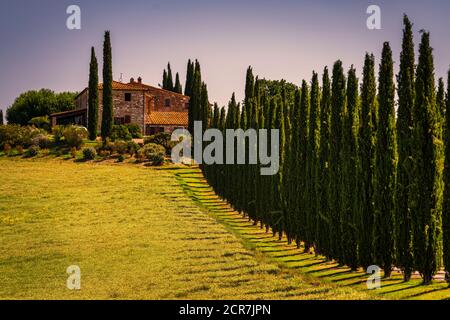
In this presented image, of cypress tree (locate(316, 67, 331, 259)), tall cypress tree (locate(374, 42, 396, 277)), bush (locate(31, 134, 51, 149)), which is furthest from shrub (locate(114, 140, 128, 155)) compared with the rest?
tall cypress tree (locate(374, 42, 396, 277))

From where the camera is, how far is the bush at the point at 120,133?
63.1 m

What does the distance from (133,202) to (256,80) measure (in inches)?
821

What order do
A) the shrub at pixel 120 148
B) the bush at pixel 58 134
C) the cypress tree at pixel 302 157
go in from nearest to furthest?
the cypress tree at pixel 302 157
the shrub at pixel 120 148
the bush at pixel 58 134

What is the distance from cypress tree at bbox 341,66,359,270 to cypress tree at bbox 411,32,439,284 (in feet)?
9.27

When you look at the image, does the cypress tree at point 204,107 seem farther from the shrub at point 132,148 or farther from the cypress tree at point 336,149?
the cypress tree at point 336,149

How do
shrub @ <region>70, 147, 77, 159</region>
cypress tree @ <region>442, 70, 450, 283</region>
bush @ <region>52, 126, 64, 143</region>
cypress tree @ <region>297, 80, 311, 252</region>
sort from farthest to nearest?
bush @ <region>52, 126, 64, 143</region>, shrub @ <region>70, 147, 77, 159</region>, cypress tree @ <region>297, 80, 311, 252</region>, cypress tree @ <region>442, 70, 450, 283</region>

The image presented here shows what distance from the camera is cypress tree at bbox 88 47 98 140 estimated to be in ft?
210

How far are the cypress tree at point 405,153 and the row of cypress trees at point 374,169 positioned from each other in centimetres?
3

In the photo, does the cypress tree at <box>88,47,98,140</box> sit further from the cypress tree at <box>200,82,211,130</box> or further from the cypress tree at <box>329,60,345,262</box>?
the cypress tree at <box>329,60,345,262</box>

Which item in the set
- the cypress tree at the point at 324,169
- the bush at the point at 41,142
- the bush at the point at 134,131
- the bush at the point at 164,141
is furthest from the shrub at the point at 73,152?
the cypress tree at the point at 324,169

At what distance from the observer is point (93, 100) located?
214 ft

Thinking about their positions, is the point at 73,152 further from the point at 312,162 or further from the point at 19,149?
the point at 312,162

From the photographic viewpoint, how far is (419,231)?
1480cm
